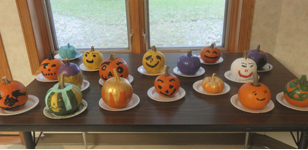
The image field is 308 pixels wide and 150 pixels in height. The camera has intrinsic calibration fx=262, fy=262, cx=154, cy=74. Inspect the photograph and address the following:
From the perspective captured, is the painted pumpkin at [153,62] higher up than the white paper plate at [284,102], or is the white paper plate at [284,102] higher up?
the painted pumpkin at [153,62]

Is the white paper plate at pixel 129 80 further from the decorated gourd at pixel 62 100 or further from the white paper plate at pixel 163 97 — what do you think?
the decorated gourd at pixel 62 100

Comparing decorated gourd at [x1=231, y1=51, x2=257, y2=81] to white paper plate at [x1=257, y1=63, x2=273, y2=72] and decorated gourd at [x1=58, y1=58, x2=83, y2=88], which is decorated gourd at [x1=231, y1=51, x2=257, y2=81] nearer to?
white paper plate at [x1=257, y1=63, x2=273, y2=72]

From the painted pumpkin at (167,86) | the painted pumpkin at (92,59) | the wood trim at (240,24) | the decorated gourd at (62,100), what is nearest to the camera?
the decorated gourd at (62,100)

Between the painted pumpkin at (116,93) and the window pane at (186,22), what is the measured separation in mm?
1129

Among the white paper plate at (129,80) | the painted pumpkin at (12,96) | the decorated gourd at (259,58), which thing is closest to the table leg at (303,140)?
the decorated gourd at (259,58)

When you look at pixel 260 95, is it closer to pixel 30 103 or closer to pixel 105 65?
pixel 105 65

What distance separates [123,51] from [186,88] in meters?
1.01

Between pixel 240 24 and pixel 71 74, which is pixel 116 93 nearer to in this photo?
pixel 71 74

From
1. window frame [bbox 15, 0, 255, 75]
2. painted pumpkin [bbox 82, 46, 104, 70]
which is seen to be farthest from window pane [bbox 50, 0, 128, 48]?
painted pumpkin [bbox 82, 46, 104, 70]

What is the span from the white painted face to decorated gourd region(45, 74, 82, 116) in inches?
31.0

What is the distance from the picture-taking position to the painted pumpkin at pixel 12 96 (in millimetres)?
1073

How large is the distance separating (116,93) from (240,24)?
1.24m

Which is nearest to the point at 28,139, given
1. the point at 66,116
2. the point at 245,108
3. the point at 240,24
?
the point at 66,116

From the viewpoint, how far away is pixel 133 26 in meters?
2.04
